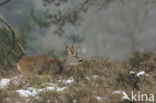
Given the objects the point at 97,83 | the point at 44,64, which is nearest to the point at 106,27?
the point at 44,64

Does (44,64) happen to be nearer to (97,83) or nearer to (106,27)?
(97,83)

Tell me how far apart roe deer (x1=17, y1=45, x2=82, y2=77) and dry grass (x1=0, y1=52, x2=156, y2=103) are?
0.24 metres

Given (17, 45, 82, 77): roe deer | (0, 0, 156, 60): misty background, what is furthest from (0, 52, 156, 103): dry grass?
(0, 0, 156, 60): misty background

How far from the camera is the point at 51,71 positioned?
26.7 ft

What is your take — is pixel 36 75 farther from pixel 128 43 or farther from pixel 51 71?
pixel 128 43

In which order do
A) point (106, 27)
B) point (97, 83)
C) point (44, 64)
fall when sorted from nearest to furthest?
point (97, 83) → point (44, 64) → point (106, 27)

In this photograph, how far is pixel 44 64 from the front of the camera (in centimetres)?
813

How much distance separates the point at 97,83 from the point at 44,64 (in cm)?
182

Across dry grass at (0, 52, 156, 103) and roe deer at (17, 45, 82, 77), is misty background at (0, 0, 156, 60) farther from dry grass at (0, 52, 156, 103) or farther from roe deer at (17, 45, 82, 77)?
roe deer at (17, 45, 82, 77)

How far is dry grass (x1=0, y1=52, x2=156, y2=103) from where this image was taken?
5637 millimetres

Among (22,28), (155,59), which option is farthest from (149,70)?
(22,28)

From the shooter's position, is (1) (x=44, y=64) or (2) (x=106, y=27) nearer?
(1) (x=44, y=64)

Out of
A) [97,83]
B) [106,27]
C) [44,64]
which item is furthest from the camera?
[106,27]

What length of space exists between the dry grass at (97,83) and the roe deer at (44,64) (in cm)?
24
